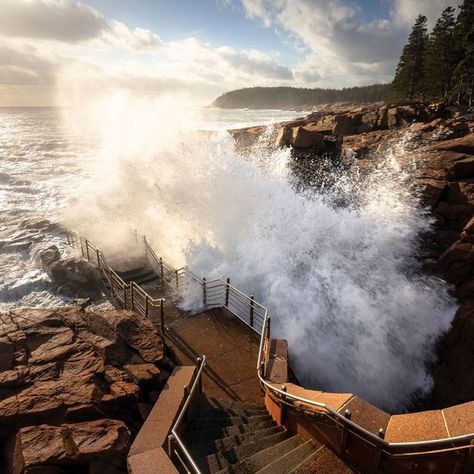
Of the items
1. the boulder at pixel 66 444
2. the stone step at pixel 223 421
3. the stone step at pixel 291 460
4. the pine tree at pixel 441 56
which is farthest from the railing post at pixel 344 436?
the pine tree at pixel 441 56

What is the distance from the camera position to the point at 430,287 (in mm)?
10602

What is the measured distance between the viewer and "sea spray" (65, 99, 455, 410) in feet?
29.9

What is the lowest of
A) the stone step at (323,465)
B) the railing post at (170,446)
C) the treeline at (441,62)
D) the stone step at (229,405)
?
the stone step at (229,405)

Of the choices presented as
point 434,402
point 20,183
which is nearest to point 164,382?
point 434,402

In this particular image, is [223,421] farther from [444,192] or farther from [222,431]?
[444,192]

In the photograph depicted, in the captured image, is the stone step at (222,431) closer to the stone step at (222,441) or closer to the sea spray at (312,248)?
the stone step at (222,441)

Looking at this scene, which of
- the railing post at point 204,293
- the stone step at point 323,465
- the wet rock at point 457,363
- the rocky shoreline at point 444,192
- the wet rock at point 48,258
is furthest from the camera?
the wet rock at point 48,258

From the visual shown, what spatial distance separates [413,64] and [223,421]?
194ft

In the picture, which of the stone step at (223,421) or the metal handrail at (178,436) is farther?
the stone step at (223,421)

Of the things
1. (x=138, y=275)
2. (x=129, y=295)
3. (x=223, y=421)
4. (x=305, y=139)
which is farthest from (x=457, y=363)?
(x=305, y=139)

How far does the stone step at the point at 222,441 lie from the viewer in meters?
4.87

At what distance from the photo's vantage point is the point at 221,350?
829cm

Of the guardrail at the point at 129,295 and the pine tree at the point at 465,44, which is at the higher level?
the pine tree at the point at 465,44

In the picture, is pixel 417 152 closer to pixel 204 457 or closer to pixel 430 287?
pixel 430 287
